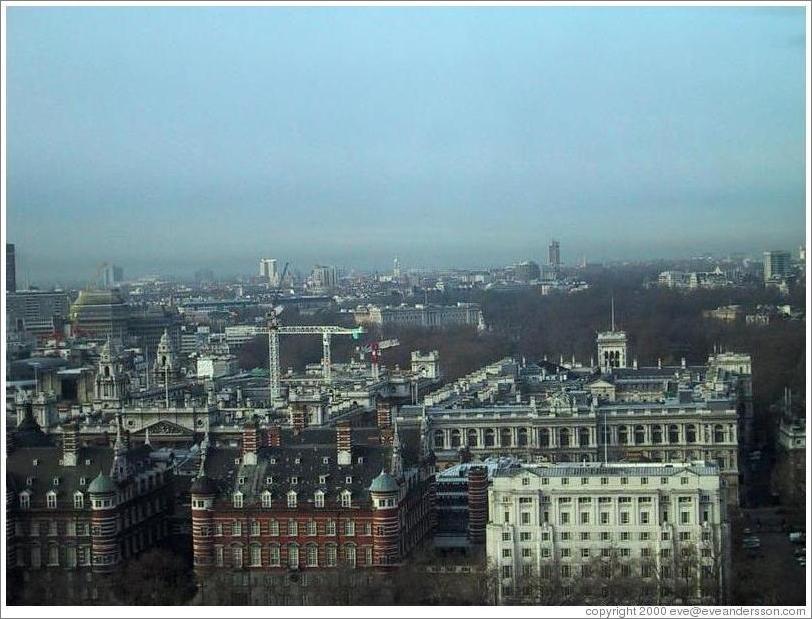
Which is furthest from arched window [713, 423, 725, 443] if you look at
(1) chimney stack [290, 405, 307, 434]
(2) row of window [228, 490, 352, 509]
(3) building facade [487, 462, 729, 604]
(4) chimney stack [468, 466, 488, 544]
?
(2) row of window [228, 490, 352, 509]

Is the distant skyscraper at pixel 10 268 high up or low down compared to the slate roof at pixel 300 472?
up

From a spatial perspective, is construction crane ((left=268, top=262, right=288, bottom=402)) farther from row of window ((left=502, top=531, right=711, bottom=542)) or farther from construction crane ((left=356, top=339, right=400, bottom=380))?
row of window ((left=502, top=531, right=711, bottom=542))

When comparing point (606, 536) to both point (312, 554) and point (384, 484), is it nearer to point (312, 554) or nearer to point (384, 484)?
point (384, 484)

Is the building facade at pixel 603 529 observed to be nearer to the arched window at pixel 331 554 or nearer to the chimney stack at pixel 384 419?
the arched window at pixel 331 554

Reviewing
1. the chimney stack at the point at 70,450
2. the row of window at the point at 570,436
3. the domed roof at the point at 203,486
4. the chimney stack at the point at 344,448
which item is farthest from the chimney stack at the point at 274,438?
the row of window at the point at 570,436

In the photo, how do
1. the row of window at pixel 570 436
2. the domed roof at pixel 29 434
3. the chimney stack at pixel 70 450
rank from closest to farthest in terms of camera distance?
the chimney stack at pixel 70 450 < the domed roof at pixel 29 434 < the row of window at pixel 570 436

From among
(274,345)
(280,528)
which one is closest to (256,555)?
(280,528)
